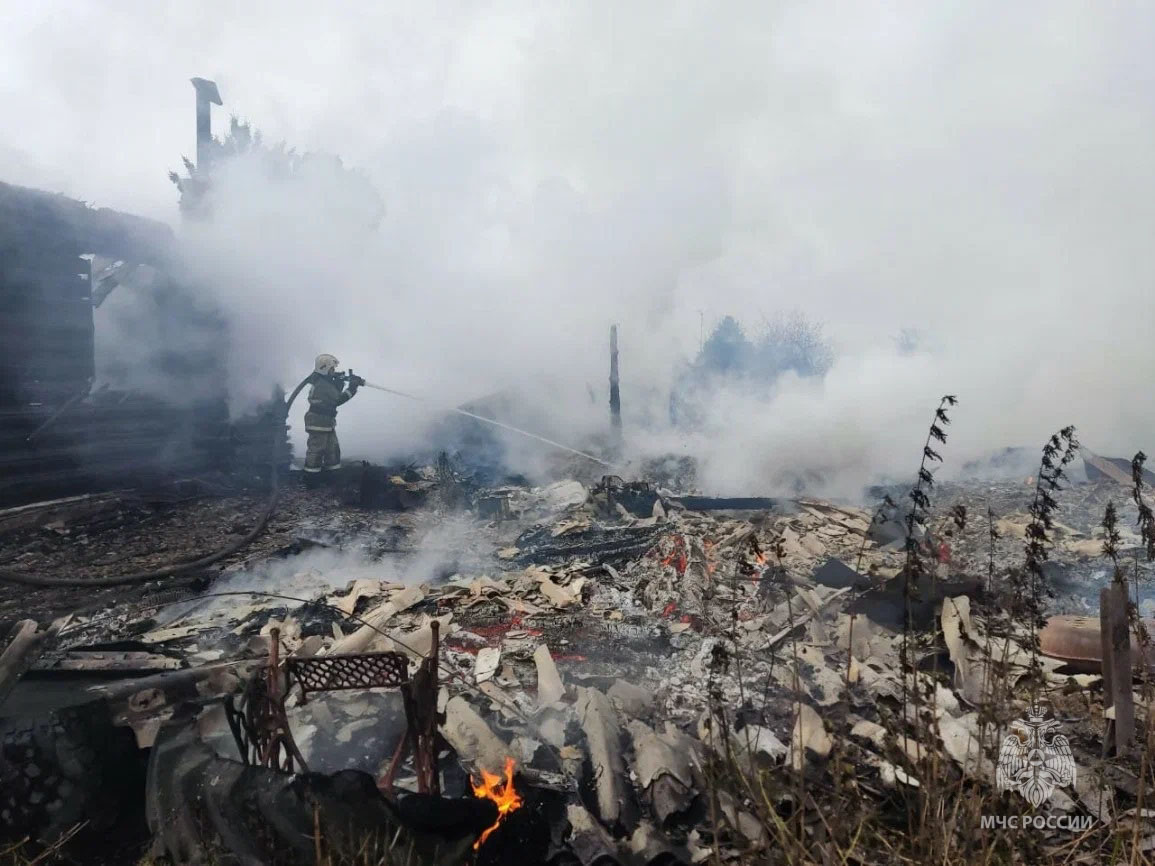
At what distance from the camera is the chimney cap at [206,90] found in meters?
15.9

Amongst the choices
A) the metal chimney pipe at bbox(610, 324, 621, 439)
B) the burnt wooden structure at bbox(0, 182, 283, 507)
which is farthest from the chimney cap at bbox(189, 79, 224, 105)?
the metal chimney pipe at bbox(610, 324, 621, 439)

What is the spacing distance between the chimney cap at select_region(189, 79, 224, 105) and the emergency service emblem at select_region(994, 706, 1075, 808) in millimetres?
19252

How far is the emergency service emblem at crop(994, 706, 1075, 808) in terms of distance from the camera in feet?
9.91

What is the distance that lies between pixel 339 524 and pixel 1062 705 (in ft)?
29.8

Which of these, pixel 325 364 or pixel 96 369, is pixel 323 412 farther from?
pixel 96 369

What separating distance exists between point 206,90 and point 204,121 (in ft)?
2.59

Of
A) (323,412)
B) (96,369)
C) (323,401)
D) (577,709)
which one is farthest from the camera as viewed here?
(323,412)

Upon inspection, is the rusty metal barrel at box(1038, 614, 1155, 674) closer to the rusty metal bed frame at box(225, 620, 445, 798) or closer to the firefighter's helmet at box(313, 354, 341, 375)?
the rusty metal bed frame at box(225, 620, 445, 798)

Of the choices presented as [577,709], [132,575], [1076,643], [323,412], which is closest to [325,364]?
[323,412]

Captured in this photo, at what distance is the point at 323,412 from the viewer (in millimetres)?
12000

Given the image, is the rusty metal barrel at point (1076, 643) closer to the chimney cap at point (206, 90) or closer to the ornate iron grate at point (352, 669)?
the ornate iron grate at point (352, 669)

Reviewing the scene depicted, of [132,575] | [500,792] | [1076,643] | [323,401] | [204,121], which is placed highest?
[204,121]

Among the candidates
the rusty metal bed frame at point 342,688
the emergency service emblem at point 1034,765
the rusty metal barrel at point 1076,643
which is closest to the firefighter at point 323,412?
the rusty metal bed frame at point 342,688

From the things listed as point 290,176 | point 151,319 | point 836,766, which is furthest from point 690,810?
point 290,176
